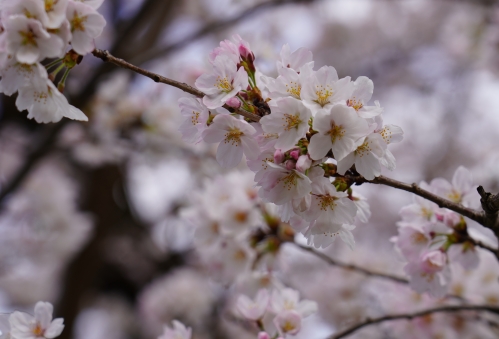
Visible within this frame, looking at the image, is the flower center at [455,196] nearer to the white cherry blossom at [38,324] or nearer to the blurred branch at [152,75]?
the blurred branch at [152,75]

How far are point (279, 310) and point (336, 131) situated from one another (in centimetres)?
63

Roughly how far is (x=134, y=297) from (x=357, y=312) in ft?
10.8

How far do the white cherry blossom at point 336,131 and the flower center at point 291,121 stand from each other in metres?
0.03

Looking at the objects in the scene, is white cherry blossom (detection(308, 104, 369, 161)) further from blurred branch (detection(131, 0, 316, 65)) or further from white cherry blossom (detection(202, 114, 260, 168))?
blurred branch (detection(131, 0, 316, 65))

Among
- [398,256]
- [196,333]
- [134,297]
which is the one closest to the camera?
[398,256]

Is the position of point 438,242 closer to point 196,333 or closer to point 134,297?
point 196,333

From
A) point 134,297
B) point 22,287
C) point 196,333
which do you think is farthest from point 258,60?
→ point 22,287

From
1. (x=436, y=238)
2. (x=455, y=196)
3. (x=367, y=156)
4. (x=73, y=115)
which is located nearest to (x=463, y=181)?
(x=455, y=196)

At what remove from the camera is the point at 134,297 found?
497 centimetres

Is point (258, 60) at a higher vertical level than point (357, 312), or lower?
higher

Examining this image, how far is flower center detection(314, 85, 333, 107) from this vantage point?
855 mm

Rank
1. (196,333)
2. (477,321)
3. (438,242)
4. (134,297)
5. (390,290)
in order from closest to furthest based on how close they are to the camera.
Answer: (438,242) → (477,321) → (390,290) → (196,333) → (134,297)

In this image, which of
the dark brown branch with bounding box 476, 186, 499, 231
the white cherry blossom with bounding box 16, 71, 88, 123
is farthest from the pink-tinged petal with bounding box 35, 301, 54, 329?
the dark brown branch with bounding box 476, 186, 499, 231

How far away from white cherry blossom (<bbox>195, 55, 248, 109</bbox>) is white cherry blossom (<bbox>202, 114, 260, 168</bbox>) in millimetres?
38
